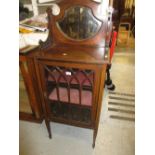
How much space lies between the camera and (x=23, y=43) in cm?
134

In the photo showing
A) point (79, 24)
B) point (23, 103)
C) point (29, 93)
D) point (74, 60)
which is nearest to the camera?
point (74, 60)

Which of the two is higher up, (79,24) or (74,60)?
(79,24)

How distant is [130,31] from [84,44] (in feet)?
11.0

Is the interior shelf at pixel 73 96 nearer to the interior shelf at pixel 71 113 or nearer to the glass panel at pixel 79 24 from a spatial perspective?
the interior shelf at pixel 71 113

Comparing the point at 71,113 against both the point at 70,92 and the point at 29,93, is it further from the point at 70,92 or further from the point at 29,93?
the point at 29,93

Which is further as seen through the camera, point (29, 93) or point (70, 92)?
point (29, 93)

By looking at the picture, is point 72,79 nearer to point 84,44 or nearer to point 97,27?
point 84,44

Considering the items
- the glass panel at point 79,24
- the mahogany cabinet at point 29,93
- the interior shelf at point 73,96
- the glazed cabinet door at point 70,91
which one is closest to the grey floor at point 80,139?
the mahogany cabinet at point 29,93

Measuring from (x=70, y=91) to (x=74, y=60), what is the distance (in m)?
0.35

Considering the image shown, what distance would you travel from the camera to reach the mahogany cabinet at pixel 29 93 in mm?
1315

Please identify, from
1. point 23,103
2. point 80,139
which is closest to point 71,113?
point 80,139

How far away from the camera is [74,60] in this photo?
1006mm
